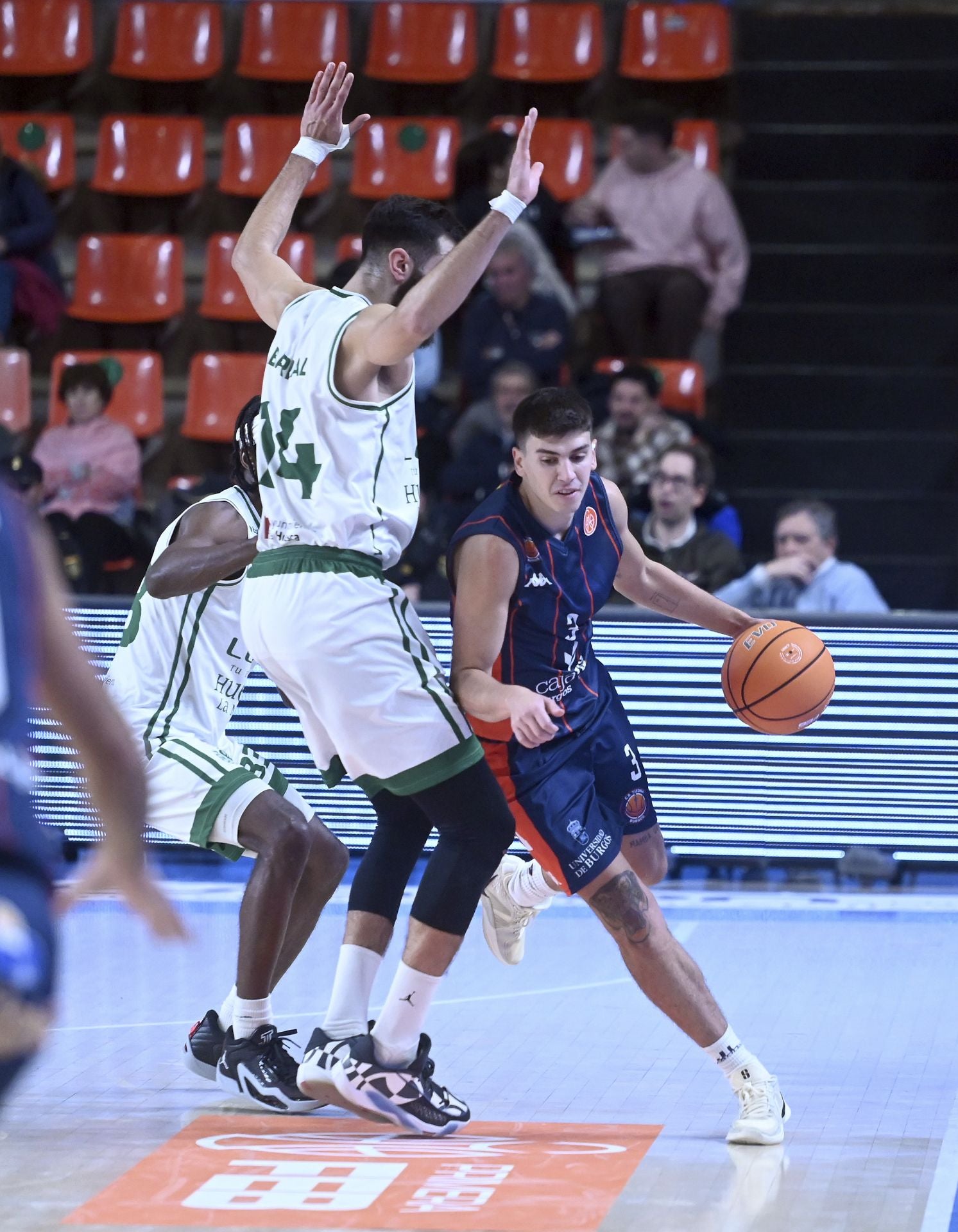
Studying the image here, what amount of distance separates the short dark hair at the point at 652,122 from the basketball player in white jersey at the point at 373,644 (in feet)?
20.6

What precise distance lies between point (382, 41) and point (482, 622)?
329 inches

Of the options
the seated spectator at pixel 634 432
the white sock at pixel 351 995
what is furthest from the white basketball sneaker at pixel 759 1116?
the seated spectator at pixel 634 432

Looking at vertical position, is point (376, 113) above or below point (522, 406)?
above

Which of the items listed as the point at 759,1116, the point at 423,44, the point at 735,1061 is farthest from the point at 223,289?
the point at 759,1116

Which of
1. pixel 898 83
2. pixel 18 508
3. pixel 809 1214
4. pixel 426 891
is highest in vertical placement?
pixel 898 83

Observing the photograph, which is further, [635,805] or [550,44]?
[550,44]

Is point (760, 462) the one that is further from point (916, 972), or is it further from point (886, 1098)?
point (886, 1098)

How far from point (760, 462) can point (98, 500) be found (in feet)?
12.2

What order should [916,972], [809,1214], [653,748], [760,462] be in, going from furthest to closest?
[760,462]
[653,748]
[916,972]
[809,1214]

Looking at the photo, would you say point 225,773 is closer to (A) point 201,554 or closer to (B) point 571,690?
(A) point 201,554

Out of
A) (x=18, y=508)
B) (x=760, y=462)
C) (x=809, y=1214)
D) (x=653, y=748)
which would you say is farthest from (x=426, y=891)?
(x=760, y=462)

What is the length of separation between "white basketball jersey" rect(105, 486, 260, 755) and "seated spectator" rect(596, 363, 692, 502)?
4239 millimetres

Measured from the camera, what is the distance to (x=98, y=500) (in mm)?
9805

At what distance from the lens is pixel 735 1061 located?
4.41 m
